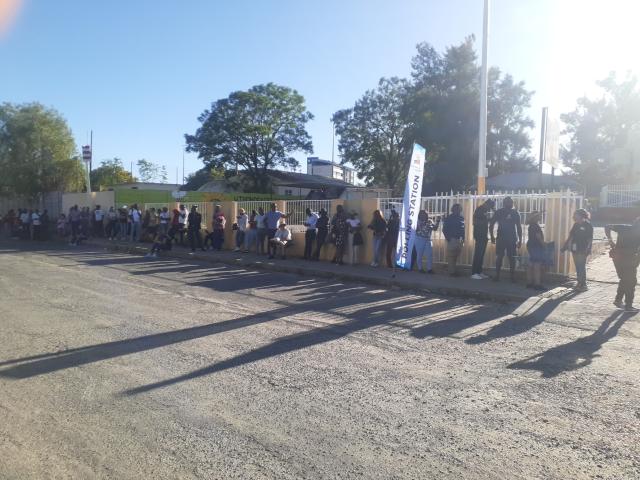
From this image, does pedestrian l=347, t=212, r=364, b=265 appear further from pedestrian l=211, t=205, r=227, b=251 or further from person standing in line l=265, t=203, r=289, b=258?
pedestrian l=211, t=205, r=227, b=251

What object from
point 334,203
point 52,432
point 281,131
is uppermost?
point 281,131

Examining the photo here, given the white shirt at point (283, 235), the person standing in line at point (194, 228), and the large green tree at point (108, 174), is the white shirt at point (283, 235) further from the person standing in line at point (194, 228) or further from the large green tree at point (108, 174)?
the large green tree at point (108, 174)

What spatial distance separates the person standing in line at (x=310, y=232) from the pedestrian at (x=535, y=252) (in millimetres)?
6689

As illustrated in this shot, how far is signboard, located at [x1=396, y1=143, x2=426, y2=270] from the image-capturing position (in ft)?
37.9

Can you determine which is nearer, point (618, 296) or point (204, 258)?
point (618, 296)

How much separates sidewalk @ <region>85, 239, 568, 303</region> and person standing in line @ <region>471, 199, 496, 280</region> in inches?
12.6

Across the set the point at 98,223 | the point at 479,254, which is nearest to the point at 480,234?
the point at 479,254

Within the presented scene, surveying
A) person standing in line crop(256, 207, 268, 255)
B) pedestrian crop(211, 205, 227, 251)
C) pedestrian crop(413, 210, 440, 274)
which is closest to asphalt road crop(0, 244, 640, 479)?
pedestrian crop(413, 210, 440, 274)

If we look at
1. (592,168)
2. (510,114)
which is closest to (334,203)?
(510,114)

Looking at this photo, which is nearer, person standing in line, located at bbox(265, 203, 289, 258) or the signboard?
the signboard

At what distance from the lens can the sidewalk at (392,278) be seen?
10414mm

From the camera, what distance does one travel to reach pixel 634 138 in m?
46.3

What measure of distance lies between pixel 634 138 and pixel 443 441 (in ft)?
166

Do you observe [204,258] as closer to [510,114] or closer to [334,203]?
[334,203]
